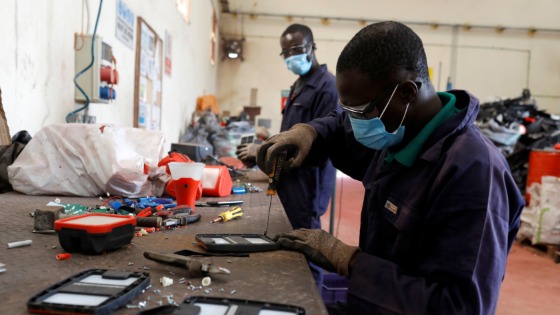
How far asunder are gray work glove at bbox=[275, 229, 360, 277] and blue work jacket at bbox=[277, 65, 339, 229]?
3.86 feet

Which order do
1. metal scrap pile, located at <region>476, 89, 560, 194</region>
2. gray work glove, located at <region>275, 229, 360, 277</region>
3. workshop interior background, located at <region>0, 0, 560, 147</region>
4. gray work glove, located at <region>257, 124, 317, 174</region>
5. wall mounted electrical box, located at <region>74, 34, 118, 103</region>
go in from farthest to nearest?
workshop interior background, located at <region>0, 0, 560, 147</region>, metal scrap pile, located at <region>476, 89, 560, 194</region>, wall mounted electrical box, located at <region>74, 34, 118, 103</region>, gray work glove, located at <region>257, 124, 317, 174</region>, gray work glove, located at <region>275, 229, 360, 277</region>

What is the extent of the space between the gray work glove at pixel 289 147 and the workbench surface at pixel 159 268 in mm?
248

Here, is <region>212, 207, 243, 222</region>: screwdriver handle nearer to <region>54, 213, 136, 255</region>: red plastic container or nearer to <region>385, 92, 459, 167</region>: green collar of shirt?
<region>54, 213, 136, 255</region>: red plastic container

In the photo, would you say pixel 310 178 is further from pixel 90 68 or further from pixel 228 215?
pixel 90 68

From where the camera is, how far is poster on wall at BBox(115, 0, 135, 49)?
7.98ft

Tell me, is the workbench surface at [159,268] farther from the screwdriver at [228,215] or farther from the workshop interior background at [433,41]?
the workshop interior background at [433,41]

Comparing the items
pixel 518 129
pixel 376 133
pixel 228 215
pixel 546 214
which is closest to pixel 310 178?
pixel 228 215

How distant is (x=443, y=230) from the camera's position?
84cm

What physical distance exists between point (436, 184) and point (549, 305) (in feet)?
8.06

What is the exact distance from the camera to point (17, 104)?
1.55 m

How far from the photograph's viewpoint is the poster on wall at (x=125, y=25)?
243cm

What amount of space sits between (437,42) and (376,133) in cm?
855

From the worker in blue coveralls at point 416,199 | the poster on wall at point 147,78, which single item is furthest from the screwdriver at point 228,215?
the poster on wall at point 147,78

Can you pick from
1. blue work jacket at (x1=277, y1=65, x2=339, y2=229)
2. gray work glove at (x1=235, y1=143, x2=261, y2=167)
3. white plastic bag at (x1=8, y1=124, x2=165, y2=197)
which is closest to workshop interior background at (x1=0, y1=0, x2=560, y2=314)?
white plastic bag at (x1=8, y1=124, x2=165, y2=197)
